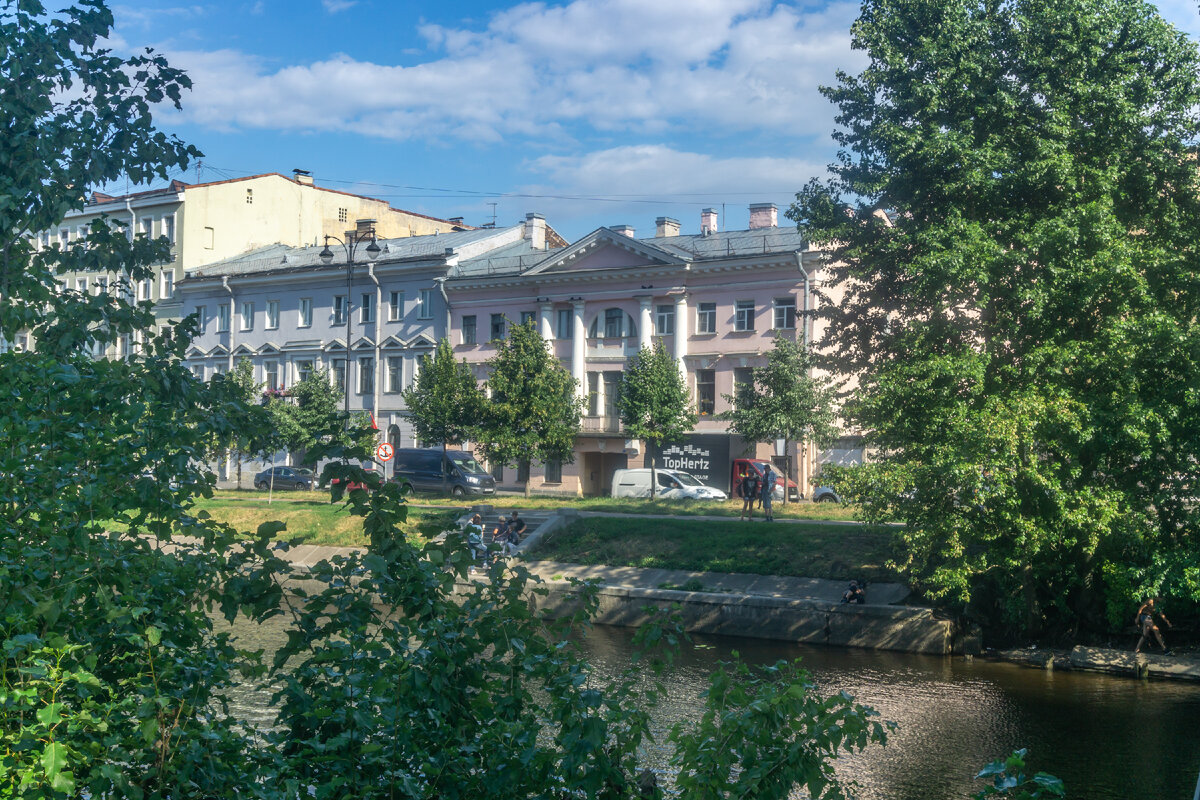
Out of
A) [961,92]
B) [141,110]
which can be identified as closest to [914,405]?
[961,92]

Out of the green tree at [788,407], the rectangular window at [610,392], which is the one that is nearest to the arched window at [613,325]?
the rectangular window at [610,392]

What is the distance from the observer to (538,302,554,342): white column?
152 feet

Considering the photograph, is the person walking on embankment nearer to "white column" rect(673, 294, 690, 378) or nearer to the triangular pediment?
"white column" rect(673, 294, 690, 378)

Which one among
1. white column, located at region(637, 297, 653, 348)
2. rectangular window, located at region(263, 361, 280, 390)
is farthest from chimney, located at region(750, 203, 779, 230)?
rectangular window, located at region(263, 361, 280, 390)

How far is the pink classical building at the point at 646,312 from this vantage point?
1636 inches

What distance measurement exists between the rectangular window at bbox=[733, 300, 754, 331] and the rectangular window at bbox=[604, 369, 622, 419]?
18.9 feet

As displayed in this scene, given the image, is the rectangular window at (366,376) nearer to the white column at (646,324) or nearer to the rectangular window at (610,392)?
the rectangular window at (610,392)

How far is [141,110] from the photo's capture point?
870 cm

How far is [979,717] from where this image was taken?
16.4 meters

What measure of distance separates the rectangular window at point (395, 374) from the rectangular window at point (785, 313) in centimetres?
1880

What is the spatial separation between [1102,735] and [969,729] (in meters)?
1.84

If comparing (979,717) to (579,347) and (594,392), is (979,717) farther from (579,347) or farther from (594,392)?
(579,347)

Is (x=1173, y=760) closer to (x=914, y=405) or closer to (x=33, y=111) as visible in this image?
(x=914, y=405)

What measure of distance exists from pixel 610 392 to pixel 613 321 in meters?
3.09
